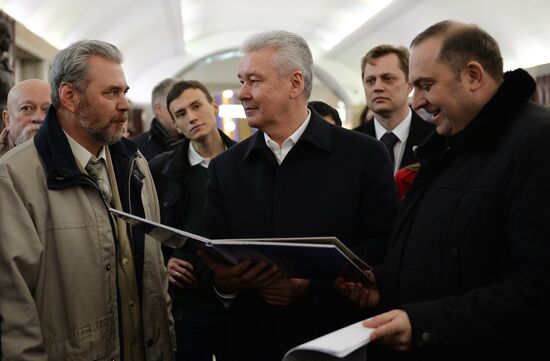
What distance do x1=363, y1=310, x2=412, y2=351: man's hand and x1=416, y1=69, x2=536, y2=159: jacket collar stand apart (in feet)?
2.07

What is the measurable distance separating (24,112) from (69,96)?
1.15m

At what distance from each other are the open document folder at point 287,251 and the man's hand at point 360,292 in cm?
6

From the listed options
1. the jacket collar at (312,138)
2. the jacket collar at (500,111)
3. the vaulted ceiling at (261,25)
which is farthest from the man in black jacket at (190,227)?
the vaulted ceiling at (261,25)

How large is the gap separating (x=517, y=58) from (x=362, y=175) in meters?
11.8

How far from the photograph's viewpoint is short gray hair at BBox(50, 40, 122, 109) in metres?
3.06

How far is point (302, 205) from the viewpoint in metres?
2.98

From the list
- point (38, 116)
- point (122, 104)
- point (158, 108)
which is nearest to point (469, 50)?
point (122, 104)

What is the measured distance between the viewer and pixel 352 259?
2.55 metres

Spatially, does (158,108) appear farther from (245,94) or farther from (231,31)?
(231,31)

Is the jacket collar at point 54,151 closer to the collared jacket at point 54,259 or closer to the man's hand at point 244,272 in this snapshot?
the collared jacket at point 54,259

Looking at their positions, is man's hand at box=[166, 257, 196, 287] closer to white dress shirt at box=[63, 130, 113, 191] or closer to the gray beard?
white dress shirt at box=[63, 130, 113, 191]

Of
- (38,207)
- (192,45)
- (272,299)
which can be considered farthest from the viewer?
(192,45)

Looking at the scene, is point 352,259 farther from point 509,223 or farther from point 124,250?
point 124,250

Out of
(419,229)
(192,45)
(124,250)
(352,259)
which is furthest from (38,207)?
(192,45)
